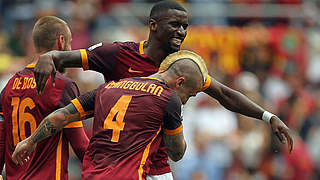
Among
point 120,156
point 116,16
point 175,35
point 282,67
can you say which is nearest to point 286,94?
point 282,67

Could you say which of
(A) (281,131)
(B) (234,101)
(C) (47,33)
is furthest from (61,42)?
(A) (281,131)

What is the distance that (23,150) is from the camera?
6453 mm

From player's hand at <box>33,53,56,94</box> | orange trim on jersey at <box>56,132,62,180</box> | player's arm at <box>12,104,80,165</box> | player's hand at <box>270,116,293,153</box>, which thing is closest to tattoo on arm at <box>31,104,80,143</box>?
player's arm at <box>12,104,80,165</box>

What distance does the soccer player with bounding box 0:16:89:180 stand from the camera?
679cm

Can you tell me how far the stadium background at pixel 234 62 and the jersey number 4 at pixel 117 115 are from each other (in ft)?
19.5

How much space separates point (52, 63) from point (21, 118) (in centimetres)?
70

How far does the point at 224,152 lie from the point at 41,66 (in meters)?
6.55

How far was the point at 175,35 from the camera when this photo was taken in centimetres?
685

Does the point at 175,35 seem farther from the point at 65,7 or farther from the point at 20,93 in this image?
the point at 65,7

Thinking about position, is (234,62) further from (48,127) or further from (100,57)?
(48,127)

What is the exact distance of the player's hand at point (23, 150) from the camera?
6.45 m

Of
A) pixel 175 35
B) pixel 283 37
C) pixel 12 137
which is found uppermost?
pixel 175 35

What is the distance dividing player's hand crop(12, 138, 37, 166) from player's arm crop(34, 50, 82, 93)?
456 millimetres

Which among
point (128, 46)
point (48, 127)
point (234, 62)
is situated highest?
point (128, 46)
